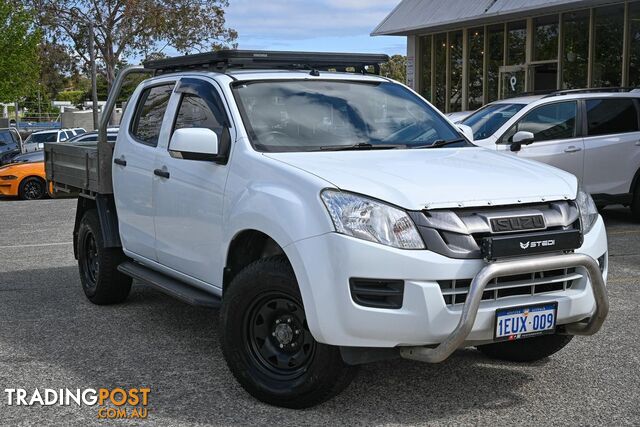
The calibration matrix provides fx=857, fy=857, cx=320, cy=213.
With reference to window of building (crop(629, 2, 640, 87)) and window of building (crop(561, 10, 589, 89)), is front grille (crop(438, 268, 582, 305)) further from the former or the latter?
window of building (crop(561, 10, 589, 89))

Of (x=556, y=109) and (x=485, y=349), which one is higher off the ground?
(x=556, y=109)

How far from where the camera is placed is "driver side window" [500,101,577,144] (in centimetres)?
1113

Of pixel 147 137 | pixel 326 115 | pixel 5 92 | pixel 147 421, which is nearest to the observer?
pixel 147 421

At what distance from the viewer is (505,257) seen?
4164 mm

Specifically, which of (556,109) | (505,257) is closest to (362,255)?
(505,257)

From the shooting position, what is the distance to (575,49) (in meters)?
21.3

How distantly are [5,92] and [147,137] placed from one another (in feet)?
116

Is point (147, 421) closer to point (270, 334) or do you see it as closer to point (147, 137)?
point (270, 334)

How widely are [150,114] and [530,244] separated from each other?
334 cm

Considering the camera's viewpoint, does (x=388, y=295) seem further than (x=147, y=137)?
No

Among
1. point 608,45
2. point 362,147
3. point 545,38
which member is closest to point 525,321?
point 362,147

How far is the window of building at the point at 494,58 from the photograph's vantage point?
23.7 meters

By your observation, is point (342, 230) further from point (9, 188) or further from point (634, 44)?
point (634, 44)

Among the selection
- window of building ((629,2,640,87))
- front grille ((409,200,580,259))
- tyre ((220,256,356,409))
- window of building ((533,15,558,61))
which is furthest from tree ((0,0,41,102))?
front grille ((409,200,580,259))
